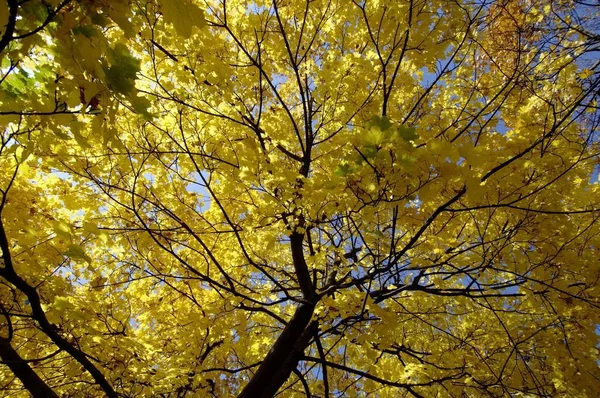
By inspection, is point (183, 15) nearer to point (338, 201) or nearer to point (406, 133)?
point (406, 133)

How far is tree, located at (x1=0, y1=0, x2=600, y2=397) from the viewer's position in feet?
6.93

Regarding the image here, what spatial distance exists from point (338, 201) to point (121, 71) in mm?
1288

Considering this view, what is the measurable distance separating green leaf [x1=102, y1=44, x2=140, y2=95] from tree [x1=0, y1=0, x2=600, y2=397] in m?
0.52

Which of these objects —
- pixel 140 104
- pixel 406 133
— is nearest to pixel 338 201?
pixel 406 133

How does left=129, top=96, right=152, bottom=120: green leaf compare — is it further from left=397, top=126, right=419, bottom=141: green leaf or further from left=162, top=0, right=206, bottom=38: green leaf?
left=397, top=126, right=419, bottom=141: green leaf

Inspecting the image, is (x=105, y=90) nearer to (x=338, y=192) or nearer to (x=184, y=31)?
(x=184, y=31)

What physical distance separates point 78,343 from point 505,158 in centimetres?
324

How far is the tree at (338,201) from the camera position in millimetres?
2113

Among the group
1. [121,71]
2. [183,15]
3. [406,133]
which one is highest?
[406,133]

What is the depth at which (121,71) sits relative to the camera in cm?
115

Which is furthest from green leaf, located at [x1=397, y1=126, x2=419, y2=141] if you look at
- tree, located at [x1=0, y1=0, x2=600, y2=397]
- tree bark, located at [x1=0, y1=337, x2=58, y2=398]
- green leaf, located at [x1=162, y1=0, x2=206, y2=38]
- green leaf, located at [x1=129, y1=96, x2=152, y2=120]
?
tree bark, located at [x1=0, y1=337, x2=58, y2=398]

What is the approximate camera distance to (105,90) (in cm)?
113

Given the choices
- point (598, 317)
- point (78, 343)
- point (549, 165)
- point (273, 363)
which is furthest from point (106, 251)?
point (598, 317)

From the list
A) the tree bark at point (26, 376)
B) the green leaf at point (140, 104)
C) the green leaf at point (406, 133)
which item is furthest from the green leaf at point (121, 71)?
the tree bark at point (26, 376)
